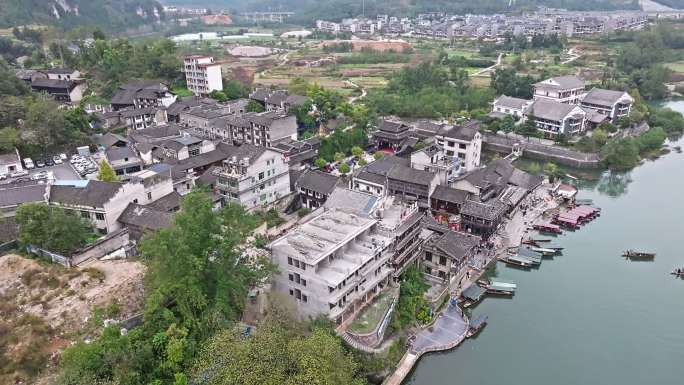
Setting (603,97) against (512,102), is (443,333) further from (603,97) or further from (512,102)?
(603,97)

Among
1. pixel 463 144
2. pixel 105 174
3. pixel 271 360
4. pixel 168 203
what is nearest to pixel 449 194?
pixel 463 144

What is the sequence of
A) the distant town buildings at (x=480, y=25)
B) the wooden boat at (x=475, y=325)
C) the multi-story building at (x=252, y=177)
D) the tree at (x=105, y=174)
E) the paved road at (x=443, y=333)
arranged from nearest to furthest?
the paved road at (x=443, y=333)
the wooden boat at (x=475, y=325)
the tree at (x=105, y=174)
the multi-story building at (x=252, y=177)
the distant town buildings at (x=480, y=25)

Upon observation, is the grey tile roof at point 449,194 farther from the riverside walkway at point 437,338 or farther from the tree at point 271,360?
the tree at point 271,360

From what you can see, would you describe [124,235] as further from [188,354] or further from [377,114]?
[377,114]

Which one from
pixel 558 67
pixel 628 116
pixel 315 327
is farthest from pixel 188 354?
pixel 558 67

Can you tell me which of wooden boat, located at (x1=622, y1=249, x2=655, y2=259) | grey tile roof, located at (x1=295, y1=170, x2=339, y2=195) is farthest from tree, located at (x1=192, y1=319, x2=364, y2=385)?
wooden boat, located at (x1=622, y1=249, x2=655, y2=259)

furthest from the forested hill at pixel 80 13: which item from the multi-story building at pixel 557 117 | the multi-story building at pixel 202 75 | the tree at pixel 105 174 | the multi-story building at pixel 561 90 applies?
the multi-story building at pixel 557 117

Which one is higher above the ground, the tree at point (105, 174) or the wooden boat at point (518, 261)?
the tree at point (105, 174)

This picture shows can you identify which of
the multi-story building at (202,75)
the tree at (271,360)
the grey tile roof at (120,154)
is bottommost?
the tree at (271,360)

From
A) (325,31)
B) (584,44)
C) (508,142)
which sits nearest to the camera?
(508,142)
